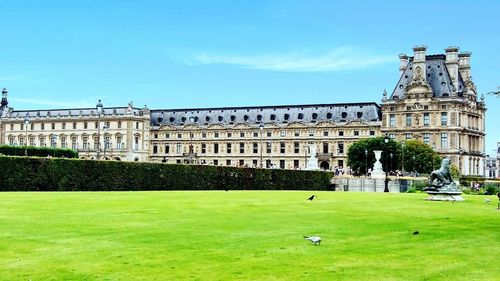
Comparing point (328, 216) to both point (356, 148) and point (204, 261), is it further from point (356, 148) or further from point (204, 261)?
point (356, 148)

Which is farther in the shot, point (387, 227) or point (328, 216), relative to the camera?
point (328, 216)

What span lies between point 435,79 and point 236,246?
381 ft

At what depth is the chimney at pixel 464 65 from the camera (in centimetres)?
12912

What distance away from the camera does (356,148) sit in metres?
113

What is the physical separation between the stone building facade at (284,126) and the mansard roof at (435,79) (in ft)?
0.64

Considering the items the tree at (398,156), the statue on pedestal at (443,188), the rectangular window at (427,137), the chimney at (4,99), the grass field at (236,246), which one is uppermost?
the chimney at (4,99)

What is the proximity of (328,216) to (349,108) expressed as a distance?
11431 cm

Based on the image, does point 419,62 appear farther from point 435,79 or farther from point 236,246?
point 236,246

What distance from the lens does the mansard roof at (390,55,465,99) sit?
123m

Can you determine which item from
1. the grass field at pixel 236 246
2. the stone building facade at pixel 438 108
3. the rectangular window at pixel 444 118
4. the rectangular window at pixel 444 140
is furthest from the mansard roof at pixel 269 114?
the grass field at pixel 236 246

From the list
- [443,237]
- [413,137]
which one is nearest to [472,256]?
[443,237]

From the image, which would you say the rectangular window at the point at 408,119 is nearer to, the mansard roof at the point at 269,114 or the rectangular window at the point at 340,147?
the mansard roof at the point at 269,114

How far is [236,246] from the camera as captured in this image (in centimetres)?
1467

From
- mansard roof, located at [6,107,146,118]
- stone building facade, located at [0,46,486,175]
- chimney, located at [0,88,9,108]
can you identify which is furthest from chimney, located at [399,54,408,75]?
chimney, located at [0,88,9,108]
